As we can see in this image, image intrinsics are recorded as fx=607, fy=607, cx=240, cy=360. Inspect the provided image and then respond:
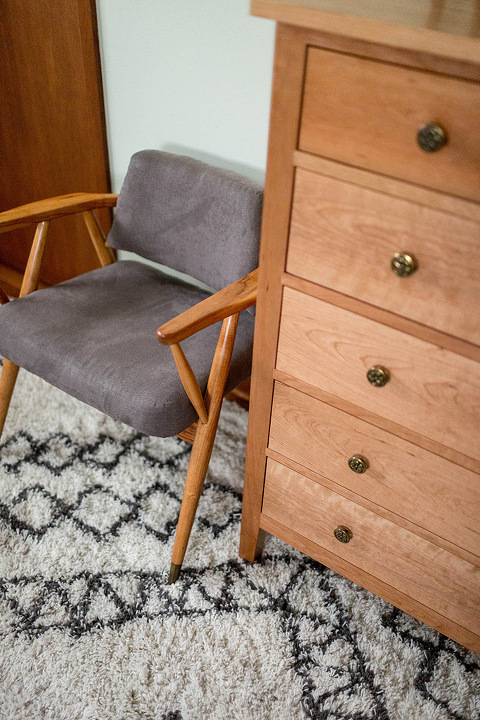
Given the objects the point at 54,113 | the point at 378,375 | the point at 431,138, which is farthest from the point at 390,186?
the point at 54,113

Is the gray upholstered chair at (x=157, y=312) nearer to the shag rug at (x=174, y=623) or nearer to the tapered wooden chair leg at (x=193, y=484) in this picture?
the tapered wooden chair leg at (x=193, y=484)

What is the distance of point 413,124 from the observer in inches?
31.9

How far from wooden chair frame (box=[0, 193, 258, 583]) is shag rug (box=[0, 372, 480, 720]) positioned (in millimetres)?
132

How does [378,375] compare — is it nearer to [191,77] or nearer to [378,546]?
[378,546]

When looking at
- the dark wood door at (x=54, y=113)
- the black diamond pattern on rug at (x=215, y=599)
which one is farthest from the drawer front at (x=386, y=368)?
the dark wood door at (x=54, y=113)

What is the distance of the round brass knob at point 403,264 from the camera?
0.89 m

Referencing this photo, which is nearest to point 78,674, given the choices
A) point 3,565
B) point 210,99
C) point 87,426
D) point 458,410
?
point 3,565

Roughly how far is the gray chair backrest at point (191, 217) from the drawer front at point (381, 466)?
0.42 meters

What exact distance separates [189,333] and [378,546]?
1.89ft

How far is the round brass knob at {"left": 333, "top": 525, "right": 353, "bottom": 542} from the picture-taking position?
4.12ft

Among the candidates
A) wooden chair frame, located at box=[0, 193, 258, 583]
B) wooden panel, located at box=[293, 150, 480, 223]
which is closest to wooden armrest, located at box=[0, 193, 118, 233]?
wooden chair frame, located at box=[0, 193, 258, 583]

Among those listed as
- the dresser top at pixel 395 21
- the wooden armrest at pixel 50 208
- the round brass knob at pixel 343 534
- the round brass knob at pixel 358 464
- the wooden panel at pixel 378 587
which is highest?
the dresser top at pixel 395 21

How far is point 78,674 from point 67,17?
1641 millimetres

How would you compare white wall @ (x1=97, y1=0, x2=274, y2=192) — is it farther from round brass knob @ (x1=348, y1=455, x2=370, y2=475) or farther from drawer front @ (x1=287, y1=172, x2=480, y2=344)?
round brass knob @ (x1=348, y1=455, x2=370, y2=475)
